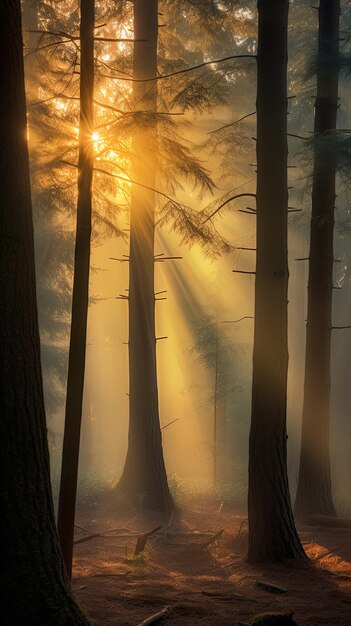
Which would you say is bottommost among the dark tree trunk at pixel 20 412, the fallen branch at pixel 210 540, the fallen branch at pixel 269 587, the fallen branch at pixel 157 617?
the fallen branch at pixel 210 540

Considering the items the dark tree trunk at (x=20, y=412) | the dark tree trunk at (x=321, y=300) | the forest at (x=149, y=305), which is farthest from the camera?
the dark tree trunk at (x=321, y=300)

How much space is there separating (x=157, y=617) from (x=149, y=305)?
917 cm

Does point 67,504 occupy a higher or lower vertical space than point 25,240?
lower

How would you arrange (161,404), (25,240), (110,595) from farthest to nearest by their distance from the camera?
(161,404) → (110,595) → (25,240)

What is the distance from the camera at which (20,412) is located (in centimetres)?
491

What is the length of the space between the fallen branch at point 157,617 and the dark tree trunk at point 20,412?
0.76 meters

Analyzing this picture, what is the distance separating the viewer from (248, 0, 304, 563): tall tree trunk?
919 cm

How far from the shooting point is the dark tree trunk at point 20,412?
472 centimetres

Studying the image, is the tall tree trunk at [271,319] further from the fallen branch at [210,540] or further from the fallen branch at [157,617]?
the fallen branch at [157,617]

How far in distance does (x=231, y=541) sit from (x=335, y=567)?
2.44 metres

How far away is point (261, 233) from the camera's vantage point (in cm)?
940

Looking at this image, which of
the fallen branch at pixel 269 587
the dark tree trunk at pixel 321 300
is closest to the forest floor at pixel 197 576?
the fallen branch at pixel 269 587

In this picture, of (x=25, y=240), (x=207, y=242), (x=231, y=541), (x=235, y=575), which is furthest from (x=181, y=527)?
(x=25, y=240)

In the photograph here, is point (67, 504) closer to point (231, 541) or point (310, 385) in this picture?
point (231, 541)
